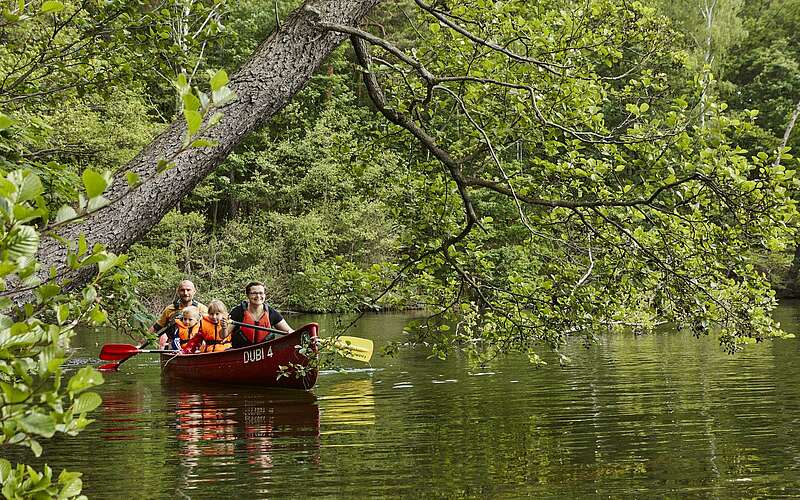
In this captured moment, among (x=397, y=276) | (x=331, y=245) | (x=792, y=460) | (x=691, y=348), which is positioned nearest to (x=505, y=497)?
(x=792, y=460)

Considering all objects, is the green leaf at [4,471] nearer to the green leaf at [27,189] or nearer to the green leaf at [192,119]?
the green leaf at [27,189]

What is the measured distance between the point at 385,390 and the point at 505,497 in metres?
5.85

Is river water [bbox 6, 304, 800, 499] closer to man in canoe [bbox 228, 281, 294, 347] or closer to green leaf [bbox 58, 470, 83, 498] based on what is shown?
man in canoe [bbox 228, 281, 294, 347]

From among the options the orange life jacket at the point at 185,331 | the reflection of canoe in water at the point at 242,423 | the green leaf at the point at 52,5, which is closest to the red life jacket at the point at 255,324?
the reflection of canoe in water at the point at 242,423

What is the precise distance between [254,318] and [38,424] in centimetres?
1025

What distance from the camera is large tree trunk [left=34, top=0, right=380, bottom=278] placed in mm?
3816

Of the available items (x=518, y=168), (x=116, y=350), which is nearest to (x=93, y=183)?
(x=518, y=168)

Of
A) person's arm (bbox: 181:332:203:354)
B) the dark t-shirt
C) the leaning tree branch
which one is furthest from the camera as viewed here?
person's arm (bbox: 181:332:203:354)

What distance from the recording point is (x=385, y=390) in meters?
10.7

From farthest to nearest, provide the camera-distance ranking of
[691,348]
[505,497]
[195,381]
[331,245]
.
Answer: [331,245], [691,348], [195,381], [505,497]

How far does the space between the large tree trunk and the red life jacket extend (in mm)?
7519

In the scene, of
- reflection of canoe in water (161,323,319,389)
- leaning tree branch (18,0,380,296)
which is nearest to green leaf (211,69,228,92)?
leaning tree branch (18,0,380,296)

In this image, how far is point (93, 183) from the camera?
5.76ft

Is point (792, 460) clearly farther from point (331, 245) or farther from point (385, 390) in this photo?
point (331, 245)
